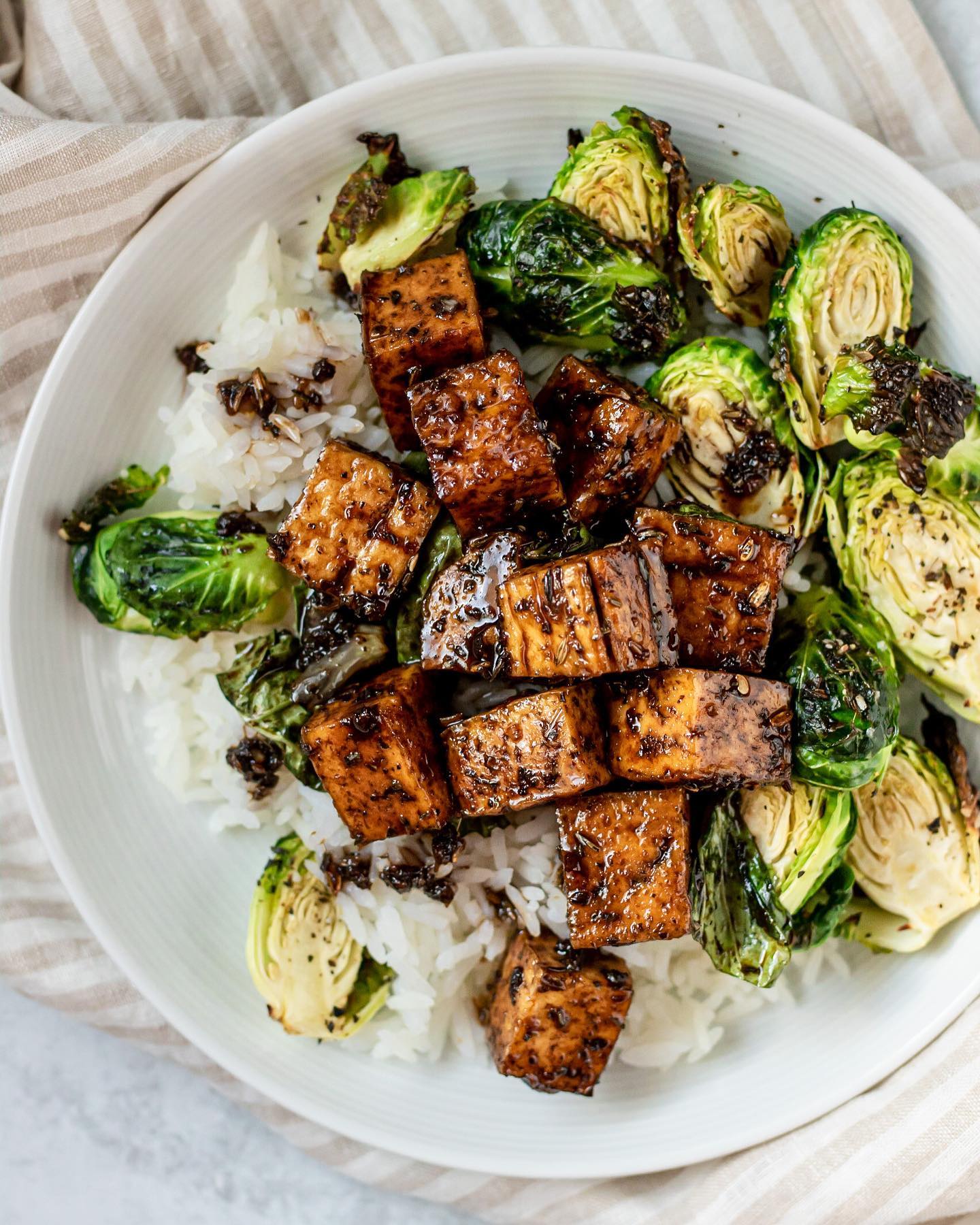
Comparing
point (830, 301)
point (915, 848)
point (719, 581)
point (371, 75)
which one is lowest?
point (915, 848)

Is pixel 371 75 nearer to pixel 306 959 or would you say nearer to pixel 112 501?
pixel 112 501

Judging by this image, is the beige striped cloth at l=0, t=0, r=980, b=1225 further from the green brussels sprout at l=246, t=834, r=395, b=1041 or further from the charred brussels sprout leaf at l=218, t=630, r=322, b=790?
the charred brussels sprout leaf at l=218, t=630, r=322, b=790

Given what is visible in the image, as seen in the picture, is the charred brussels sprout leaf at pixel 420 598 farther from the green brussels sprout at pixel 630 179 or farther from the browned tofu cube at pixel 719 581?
the green brussels sprout at pixel 630 179

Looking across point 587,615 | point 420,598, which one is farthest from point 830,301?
point 420,598

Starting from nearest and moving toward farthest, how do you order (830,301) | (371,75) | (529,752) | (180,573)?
(529,752), (830,301), (180,573), (371,75)

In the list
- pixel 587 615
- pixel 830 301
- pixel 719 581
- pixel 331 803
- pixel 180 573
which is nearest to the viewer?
pixel 587 615

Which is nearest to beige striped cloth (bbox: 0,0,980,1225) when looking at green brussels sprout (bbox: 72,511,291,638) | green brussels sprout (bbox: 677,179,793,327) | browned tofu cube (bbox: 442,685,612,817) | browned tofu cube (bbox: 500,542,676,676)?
green brussels sprout (bbox: 677,179,793,327)
